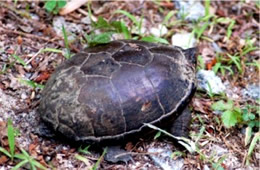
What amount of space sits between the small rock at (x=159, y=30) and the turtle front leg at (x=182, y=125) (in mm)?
1345

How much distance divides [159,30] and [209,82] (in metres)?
0.98

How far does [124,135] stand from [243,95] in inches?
65.2

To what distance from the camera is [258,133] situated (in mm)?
3680

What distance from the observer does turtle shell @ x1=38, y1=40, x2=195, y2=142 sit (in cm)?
313

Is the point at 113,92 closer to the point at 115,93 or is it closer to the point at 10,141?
the point at 115,93

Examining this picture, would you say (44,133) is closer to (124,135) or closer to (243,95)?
(124,135)

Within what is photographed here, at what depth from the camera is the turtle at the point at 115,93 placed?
10.3ft

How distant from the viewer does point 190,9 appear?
5027 mm

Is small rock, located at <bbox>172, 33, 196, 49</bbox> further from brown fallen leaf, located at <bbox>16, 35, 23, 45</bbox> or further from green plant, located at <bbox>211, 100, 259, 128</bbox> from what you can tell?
brown fallen leaf, located at <bbox>16, 35, 23, 45</bbox>

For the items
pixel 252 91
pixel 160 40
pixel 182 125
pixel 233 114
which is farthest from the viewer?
pixel 160 40

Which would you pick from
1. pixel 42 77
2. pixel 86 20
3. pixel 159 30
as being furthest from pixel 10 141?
pixel 159 30

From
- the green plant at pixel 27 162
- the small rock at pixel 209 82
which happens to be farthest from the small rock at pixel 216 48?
the green plant at pixel 27 162

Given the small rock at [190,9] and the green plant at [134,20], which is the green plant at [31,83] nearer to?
the green plant at [134,20]

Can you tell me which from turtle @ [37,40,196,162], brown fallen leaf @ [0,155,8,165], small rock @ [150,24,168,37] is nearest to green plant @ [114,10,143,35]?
small rock @ [150,24,168,37]
